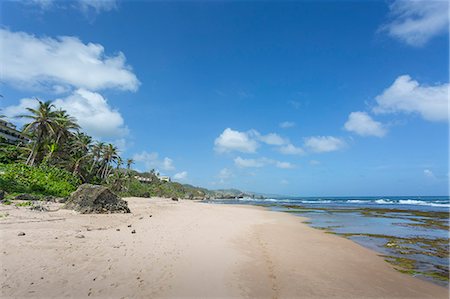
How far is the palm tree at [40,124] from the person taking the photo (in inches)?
1531

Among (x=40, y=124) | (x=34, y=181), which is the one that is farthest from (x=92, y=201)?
(x=40, y=124)

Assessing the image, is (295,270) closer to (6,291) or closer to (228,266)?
(228,266)

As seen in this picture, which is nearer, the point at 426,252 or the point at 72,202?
the point at 426,252

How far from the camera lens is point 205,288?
602 cm

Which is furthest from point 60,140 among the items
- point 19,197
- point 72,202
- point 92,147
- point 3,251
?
point 3,251

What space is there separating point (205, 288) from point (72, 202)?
1488 centimetres

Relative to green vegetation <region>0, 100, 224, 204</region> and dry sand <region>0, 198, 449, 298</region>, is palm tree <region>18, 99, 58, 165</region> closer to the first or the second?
green vegetation <region>0, 100, 224, 204</region>

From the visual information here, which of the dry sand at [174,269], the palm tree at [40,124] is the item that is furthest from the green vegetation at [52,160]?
the dry sand at [174,269]

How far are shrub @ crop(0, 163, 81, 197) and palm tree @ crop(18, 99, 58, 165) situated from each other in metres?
7.92

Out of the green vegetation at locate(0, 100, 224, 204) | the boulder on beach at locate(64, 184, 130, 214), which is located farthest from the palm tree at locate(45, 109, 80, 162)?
the boulder on beach at locate(64, 184, 130, 214)

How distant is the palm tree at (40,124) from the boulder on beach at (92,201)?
1059 inches

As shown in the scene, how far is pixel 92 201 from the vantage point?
17203mm

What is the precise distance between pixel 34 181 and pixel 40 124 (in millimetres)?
15285

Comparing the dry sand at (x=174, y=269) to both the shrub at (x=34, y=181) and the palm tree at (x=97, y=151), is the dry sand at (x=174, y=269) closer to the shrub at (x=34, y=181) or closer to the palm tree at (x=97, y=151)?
the shrub at (x=34, y=181)
